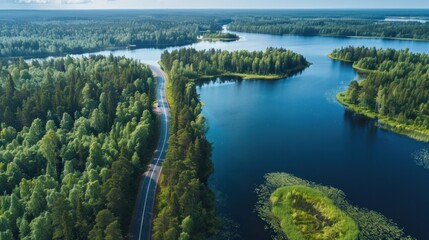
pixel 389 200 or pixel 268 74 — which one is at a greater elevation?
pixel 268 74

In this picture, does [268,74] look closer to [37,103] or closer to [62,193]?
[37,103]

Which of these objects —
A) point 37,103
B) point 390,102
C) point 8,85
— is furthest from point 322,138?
point 8,85

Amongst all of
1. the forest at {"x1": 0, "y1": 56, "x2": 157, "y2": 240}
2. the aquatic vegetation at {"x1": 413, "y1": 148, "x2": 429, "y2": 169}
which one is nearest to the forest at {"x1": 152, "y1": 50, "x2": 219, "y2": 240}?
the forest at {"x1": 0, "y1": 56, "x2": 157, "y2": 240}

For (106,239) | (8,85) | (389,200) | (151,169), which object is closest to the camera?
(106,239)

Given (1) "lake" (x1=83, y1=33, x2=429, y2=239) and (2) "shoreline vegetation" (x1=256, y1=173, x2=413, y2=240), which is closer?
(2) "shoreline vegetation" (x1=256, y1=173, x2=413, y2=240)

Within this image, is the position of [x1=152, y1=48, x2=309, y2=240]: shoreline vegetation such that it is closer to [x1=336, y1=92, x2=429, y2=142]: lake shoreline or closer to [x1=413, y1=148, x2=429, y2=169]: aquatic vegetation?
[x1=413, y1=148, x2=429, y2=169]: aquatic vegetation

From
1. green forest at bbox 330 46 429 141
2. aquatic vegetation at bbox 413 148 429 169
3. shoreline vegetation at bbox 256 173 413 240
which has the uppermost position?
green forest at bbox 330 46 429 141

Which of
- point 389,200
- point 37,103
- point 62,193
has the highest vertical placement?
point 37,103
